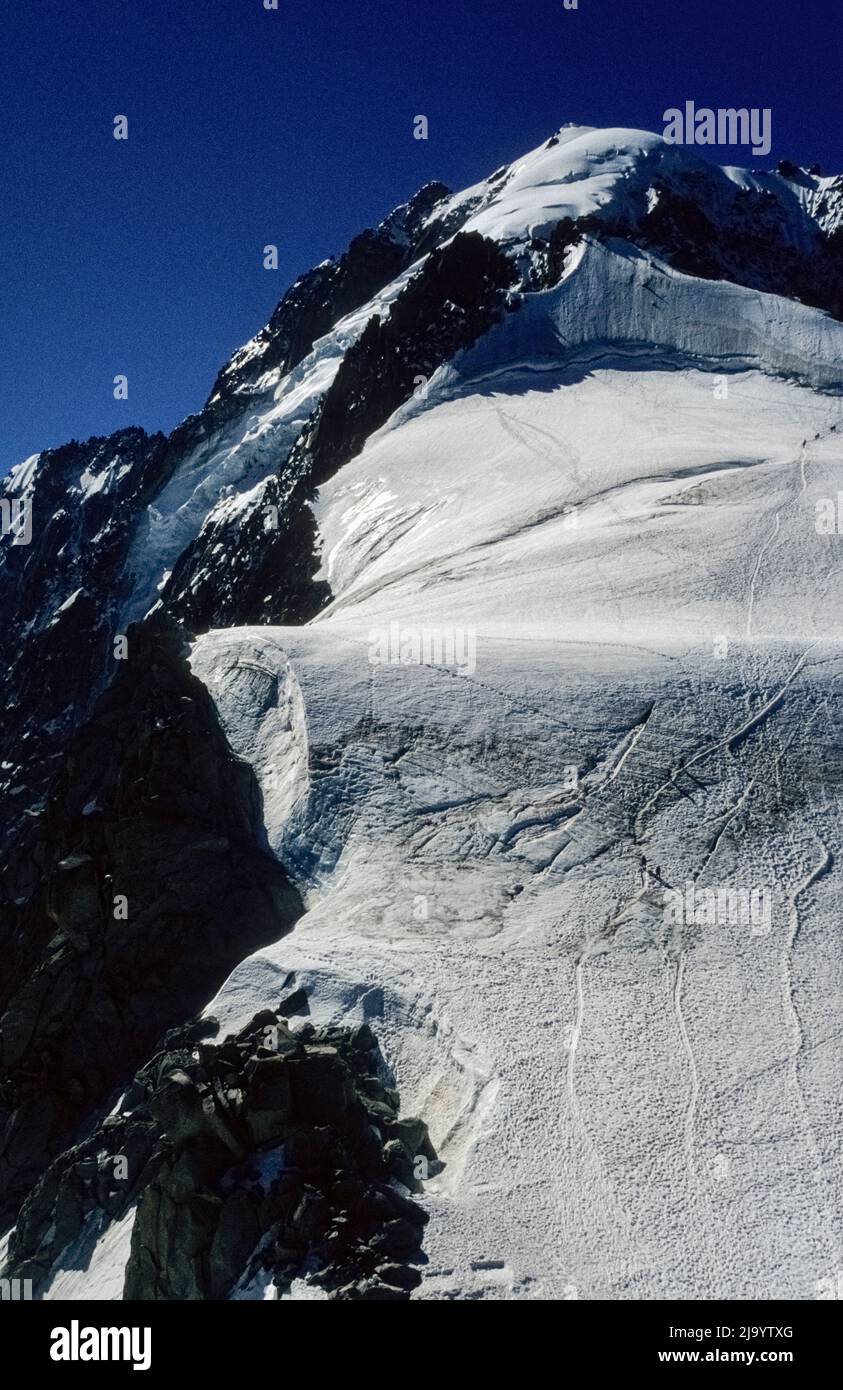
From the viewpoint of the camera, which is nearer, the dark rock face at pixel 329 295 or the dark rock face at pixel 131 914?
the dark rock face at pixel 131 914

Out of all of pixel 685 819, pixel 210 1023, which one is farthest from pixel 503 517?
pixel 210 1023

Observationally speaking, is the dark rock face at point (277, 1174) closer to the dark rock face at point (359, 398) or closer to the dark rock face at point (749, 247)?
the dark rock face at point (359, 398)

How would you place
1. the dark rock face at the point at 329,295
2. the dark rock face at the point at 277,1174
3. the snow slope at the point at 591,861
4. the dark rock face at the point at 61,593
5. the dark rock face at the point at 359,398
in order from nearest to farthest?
the dark rock face at the point at 277,1174 → the snow slope at the point at 591,861 → the dark rock face at the point at 359,398 → the dark rock face at the point at 61,593 → the dark rock face at the point at 329,295

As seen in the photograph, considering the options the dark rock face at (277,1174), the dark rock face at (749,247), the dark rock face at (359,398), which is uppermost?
Answer: the dark rock face at (749,247)

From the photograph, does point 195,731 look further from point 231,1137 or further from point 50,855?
point 231,1137

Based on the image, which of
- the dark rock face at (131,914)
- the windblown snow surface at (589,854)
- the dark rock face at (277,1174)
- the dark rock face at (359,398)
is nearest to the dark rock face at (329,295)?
the dark rock face at (359,398)

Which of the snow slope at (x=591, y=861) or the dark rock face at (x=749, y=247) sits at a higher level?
the dark rock face at (x=749, y=247)

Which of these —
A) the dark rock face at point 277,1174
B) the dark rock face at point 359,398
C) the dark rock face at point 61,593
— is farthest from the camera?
the dark rock face at point 61,593

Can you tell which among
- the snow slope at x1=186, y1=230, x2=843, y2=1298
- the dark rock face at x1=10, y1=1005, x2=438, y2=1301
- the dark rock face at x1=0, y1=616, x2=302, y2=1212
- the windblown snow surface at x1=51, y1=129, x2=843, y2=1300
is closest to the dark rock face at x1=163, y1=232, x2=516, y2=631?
the windblown snow surface at x1=51, y1=129, x2=843, y2=1300
